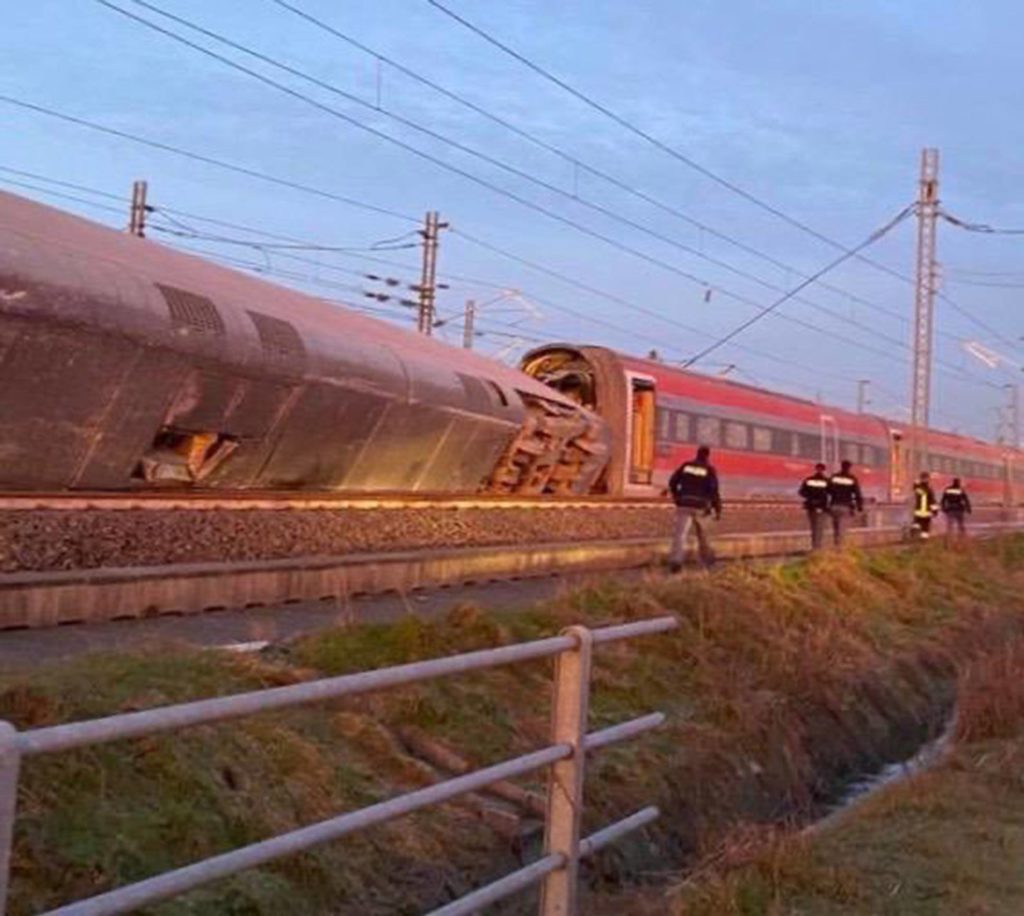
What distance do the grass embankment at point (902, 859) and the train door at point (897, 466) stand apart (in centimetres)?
3927

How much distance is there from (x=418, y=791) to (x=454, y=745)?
135 inches

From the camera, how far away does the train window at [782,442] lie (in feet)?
125

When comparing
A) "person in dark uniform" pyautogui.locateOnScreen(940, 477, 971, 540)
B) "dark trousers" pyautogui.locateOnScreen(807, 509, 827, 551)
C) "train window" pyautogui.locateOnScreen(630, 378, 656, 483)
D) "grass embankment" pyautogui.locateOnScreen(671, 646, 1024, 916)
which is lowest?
"grass embankment" pyautogui.locateOnScreen(671, 646, 1024, 916)

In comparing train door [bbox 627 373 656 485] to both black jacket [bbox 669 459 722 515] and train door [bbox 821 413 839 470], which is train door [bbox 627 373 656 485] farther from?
train door [bbox 821 413 839 470]

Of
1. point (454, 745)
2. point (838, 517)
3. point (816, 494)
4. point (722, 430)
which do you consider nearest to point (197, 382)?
point (454, 745)

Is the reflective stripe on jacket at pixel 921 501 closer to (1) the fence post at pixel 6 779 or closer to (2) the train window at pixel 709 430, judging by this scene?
(2) the train window at pixel 709 430

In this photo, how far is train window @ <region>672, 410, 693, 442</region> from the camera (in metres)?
32.0

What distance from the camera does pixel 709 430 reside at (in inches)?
1329

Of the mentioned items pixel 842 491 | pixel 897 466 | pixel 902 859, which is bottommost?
pixel 902 859

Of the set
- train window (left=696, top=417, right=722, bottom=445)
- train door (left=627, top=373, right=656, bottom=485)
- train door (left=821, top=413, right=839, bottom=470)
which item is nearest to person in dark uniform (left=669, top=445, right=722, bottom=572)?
train door (left=627, top=373, right=656, bottom=485)

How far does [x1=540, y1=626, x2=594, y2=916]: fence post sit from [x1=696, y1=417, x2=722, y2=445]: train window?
28099 mm

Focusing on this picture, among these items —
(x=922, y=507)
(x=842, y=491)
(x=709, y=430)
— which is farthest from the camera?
(x=709, y=430)

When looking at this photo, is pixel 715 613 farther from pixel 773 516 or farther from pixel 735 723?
pixel 773 516

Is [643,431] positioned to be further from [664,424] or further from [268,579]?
[268,579]
